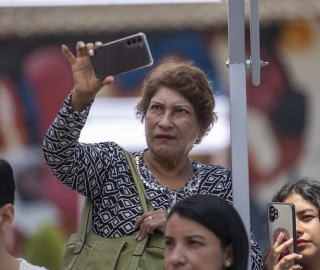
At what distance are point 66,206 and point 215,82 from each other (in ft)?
5.81

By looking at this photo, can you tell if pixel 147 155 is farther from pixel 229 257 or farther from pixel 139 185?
pixel 229 257

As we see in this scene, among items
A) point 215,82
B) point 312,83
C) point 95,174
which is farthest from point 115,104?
point 95,174

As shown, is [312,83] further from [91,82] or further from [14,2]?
[91,82]

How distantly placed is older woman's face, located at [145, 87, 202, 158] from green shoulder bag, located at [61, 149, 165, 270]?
0.28 m

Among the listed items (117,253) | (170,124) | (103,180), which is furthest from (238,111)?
(117,253)

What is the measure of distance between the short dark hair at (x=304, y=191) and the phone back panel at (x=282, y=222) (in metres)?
0.36

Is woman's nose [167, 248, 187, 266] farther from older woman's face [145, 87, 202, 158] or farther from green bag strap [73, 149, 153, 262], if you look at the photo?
older woman's face [145, 87, 202, 158]

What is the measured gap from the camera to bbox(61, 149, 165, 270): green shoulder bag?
9.00 ft

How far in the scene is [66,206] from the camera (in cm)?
716

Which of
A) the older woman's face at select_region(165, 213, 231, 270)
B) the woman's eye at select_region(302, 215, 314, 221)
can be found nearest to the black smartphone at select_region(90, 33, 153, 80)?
the older woman's face at select_region(165, 213, 231, 270)

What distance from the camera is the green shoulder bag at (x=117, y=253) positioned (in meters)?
2.74

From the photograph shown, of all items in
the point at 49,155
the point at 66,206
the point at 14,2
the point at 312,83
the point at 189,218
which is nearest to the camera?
the point at 189,218

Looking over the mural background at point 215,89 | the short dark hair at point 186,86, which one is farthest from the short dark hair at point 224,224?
the mural background at point 215,89

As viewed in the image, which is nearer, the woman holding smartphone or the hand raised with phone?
the hand raised with phone
